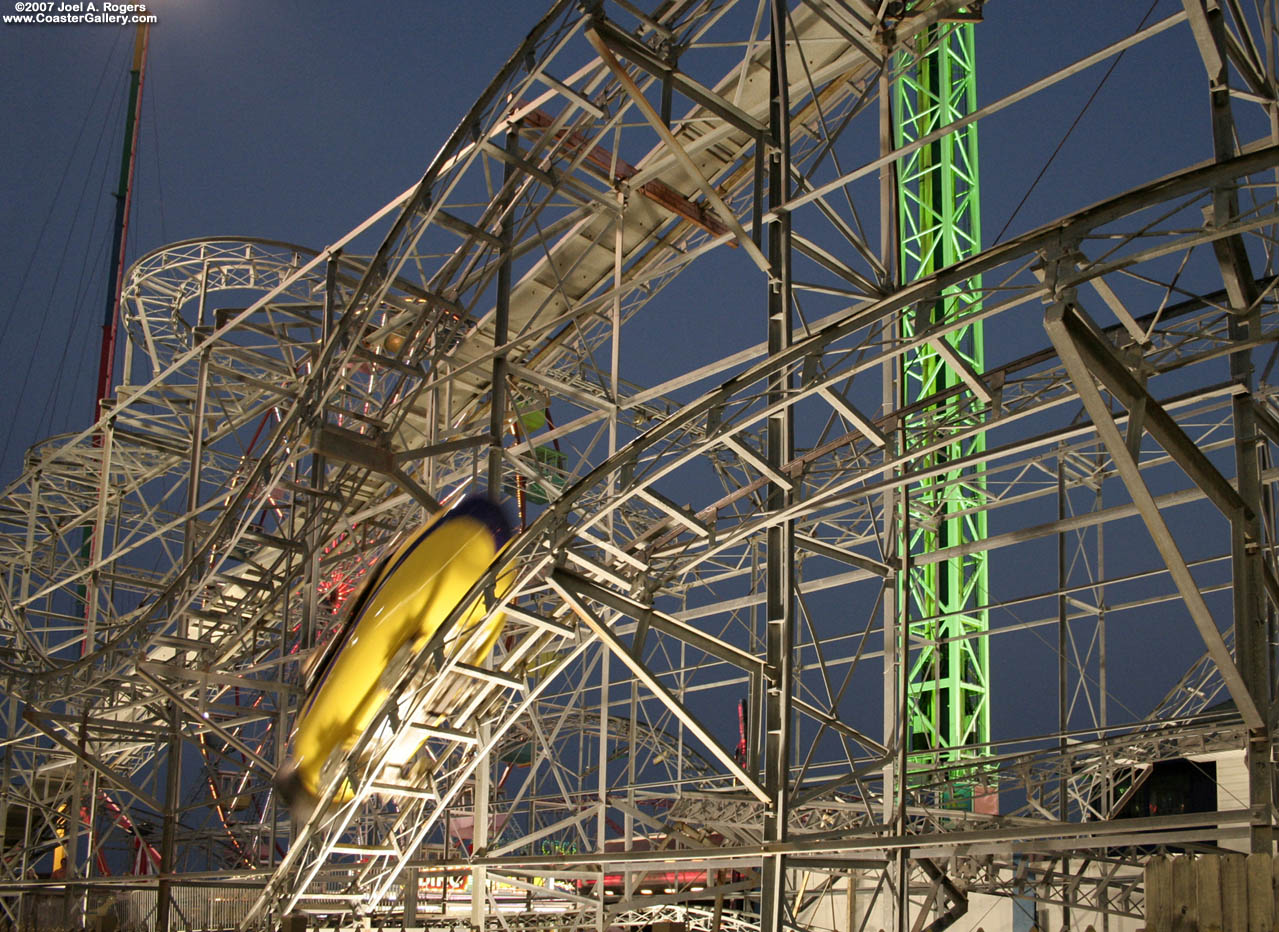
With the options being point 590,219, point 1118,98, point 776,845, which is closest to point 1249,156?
point 776,845

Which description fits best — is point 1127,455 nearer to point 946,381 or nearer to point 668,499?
point 668,499

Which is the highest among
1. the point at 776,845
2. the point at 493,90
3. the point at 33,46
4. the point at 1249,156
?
the point at 33,46

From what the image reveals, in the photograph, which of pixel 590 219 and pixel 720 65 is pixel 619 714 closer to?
pixel 590 219

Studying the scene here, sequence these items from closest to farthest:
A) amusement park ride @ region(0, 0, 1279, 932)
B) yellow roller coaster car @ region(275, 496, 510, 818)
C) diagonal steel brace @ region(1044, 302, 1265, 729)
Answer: diagonal steel brace @ region(1044, 302, 1265, 729) → amusement park ride @ region(0, 0, 1279, 932) → yellow roller coaster car @ region(275, 496, 510, 818)

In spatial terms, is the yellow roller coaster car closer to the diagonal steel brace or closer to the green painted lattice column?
the diagonal steel brace

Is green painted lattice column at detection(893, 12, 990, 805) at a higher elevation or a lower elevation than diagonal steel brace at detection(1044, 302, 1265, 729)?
higher

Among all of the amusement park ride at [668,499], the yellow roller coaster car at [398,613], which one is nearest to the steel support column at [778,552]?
the amusement park ride at [668,499]

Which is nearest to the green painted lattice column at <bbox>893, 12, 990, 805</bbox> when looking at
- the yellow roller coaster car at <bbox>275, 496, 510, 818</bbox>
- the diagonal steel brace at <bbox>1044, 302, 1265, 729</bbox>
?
the yellow roller coaster car at <bbox>275, 496, 510, 818</bbox>

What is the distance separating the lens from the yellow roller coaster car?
14875mm

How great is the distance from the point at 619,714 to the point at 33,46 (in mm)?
99169

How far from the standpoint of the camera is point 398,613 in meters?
14.9

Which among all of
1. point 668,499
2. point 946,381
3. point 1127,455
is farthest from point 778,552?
point 946,381

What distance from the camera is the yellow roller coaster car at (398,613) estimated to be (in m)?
14.9

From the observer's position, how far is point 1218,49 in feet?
35.9
